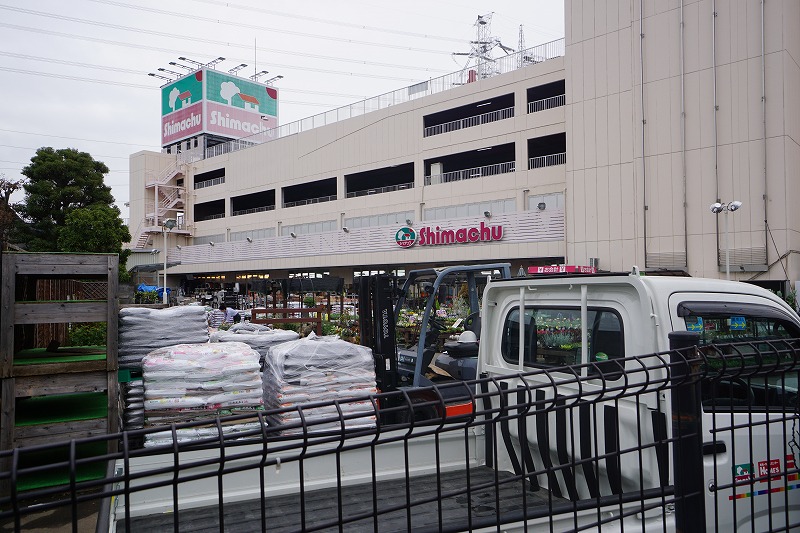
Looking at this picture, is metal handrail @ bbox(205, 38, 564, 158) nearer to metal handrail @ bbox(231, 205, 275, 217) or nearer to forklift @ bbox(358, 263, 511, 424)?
metal handrail @ bbox(231, 205, 275, 217)

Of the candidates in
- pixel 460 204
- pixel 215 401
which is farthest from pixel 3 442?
pixel 460 204

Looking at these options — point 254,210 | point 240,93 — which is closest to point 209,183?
point 254,210

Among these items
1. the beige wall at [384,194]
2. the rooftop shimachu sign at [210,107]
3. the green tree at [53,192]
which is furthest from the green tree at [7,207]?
the rooftop shimachu sign at [210,107]

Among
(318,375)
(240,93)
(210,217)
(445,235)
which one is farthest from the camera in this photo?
(240,93)

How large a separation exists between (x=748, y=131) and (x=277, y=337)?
1752cm

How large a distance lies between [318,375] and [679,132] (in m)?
18.6

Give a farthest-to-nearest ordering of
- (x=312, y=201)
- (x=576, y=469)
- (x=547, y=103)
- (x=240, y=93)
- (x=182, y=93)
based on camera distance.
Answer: (x=240, y=93) < (x=182, y=93) < (x=312, y=201) < (x=547, y=103) < (x=576, y=469)

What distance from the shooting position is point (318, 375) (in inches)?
223

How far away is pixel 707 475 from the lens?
115 inches

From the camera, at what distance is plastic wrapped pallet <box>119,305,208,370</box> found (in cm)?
650

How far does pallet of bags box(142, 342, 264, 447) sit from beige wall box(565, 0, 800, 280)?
1815cm

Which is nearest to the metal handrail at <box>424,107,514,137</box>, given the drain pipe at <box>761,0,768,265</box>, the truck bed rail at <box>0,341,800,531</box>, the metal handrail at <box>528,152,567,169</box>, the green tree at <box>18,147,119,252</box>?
the metal handrail at <box>528,152,567,169</box>

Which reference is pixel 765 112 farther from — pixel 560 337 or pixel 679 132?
pixel 560 337

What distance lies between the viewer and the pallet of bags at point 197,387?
512cm
